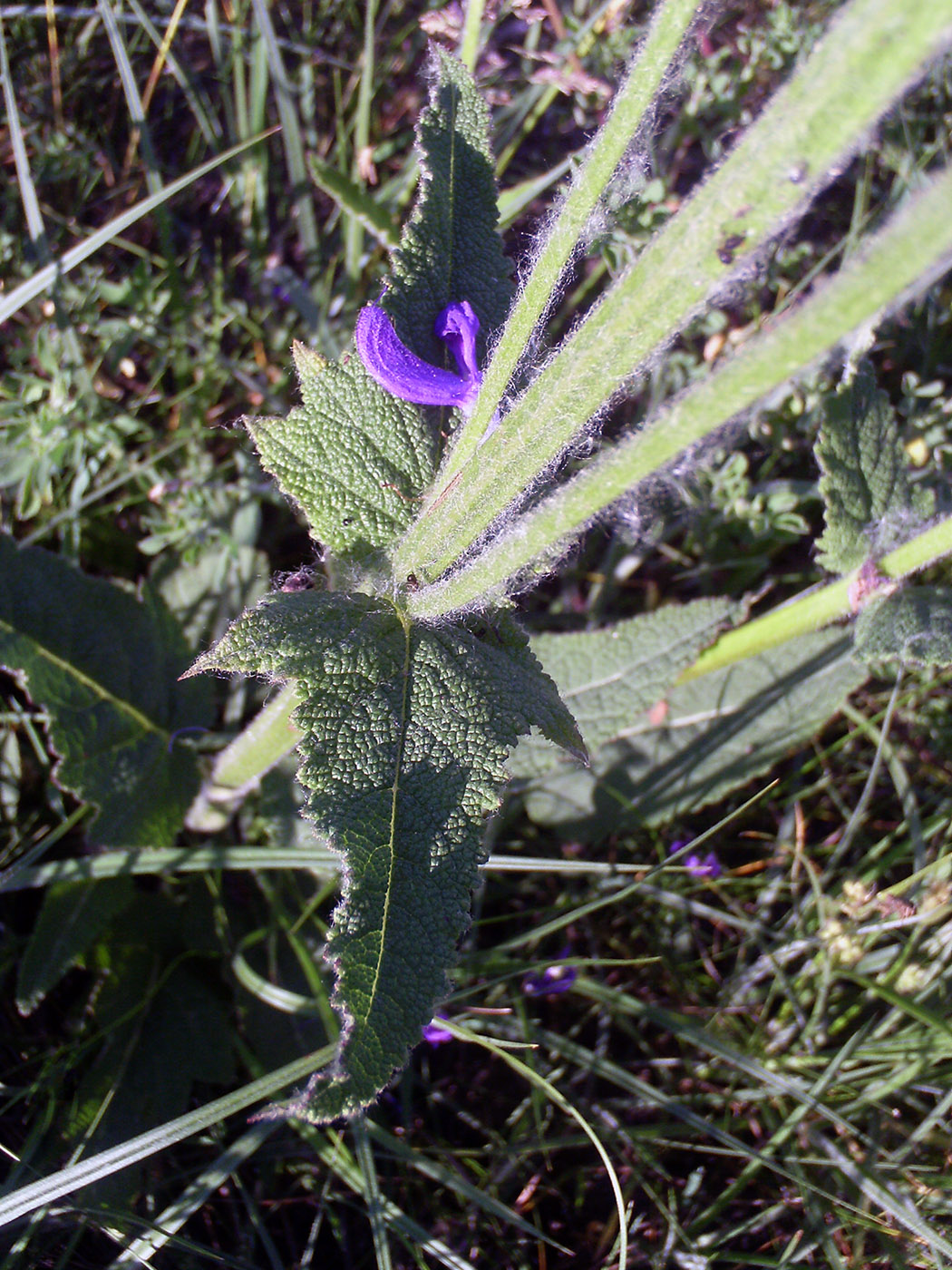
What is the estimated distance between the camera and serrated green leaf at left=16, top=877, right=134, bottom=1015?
7.69 ft

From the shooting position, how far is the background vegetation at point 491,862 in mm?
2336

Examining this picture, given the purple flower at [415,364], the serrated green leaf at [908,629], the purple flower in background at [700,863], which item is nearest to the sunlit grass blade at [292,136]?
the purple flower at [415,364]

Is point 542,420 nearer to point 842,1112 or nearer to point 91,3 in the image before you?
point 842,1112

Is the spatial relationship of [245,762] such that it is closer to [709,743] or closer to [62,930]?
[62,930]

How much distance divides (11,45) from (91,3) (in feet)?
1.11

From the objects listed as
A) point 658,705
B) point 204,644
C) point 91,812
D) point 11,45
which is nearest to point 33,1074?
point 91,812

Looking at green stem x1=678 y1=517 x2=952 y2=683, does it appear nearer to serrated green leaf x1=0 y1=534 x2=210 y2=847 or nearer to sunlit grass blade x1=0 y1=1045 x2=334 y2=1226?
serrated green leaf x1=0 y1=534 x2=210 y2=847

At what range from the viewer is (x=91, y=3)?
3320 millimetres

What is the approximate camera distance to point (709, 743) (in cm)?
295

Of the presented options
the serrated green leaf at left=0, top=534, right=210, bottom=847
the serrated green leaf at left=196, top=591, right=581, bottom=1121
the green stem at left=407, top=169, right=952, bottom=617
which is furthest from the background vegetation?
the green stem at left=407, top=169, right=952, bottom=617

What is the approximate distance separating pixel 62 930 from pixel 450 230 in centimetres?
203

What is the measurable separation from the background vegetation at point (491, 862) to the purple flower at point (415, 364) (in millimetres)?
412

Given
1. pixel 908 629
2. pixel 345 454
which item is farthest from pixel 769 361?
pixel 908 629

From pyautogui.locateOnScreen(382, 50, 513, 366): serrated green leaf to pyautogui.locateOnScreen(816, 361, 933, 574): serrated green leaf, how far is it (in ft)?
3.17
